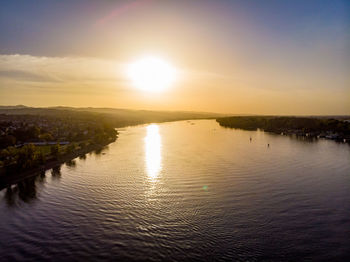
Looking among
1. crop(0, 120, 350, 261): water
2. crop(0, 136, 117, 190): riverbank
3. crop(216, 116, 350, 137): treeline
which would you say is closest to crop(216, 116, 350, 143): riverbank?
crop(216, 116, 350, 137): treeline

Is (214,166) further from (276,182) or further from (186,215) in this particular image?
(186,215)

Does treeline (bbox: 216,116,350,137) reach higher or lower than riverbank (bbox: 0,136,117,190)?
higher

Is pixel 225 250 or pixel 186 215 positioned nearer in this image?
pixel 225 250

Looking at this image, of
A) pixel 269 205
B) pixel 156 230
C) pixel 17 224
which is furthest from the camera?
pixel 269 205

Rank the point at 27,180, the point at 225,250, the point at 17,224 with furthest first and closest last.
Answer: the point at 27,180
the point at 17,224
the point at 225,250

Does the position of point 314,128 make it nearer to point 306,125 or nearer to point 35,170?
point 306,125

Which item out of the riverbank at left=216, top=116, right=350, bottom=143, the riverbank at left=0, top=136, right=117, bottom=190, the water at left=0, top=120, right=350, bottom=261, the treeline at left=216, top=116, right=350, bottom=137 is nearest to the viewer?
the water at left=0, top=120, right=350, bottom=261

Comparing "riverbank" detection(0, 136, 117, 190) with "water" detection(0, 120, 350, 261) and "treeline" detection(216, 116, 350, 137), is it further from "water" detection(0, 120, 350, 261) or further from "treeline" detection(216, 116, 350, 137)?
"treeline" detection(216, 116, 350, 137)

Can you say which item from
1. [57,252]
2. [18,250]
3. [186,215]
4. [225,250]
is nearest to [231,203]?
[186,215]

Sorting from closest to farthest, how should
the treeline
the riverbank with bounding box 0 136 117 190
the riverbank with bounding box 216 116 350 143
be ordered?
1. the riverbank with bounding box 0 136 117 190
2. the riverbank with bounding box 216 116 350 143
3. the treeline
